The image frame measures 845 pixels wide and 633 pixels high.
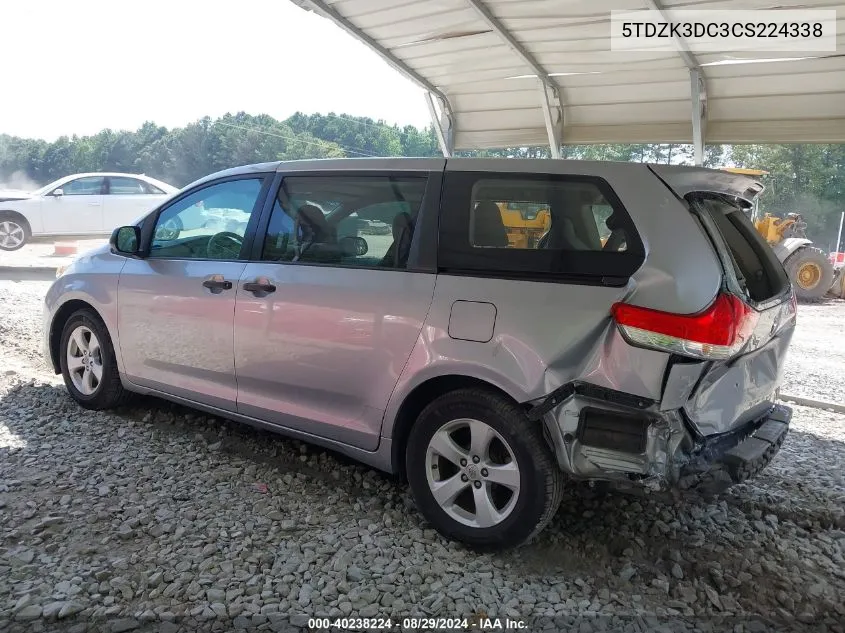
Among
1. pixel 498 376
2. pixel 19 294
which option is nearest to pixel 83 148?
pixel 19 294

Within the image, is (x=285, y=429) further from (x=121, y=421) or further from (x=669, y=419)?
(x=669, y=419)

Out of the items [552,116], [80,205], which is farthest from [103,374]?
[80,205]

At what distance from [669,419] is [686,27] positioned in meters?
6.50

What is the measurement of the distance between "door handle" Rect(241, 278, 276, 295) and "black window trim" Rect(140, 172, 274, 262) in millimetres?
207

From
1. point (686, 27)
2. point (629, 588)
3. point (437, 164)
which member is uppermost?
point (686, 27)

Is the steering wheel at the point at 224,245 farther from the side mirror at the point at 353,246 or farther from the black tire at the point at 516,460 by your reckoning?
the black tire at the point at 516,460

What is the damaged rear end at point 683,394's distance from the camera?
2465 mm

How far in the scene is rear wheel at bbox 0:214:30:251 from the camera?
1409 centimetres

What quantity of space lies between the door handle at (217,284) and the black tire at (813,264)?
1333 centimetres

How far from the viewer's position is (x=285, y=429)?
11.8ft

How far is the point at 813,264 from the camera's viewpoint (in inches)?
541

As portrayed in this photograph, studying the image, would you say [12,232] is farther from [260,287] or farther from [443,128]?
[260,287]

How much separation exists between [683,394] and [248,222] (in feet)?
8.51

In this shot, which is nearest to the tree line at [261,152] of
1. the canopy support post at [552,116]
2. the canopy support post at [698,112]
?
the canopy support post at [552,116]
